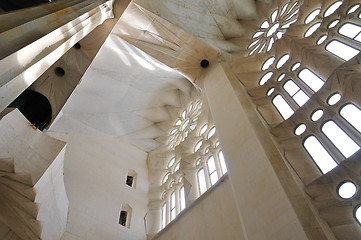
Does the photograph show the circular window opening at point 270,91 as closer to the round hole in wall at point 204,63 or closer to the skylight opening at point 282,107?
the skylight opening at point 282,107

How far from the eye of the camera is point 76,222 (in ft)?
28.3

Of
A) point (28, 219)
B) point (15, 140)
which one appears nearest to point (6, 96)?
point (15, 140)

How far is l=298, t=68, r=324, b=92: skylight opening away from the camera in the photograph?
673cm

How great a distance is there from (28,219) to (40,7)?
15.5ft

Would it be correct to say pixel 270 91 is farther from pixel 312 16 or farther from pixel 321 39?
pixel 312 16

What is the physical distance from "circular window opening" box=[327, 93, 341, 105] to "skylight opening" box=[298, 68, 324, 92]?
0.72 meters

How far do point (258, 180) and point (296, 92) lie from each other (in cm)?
312

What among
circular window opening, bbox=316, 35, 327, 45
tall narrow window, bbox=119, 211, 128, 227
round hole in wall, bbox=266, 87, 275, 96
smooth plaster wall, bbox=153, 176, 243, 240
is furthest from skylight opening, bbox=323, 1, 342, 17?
tall narrow window, bbox=119, 211, 128, 227

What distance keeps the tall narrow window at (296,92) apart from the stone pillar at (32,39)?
587 centimetres

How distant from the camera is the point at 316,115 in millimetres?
6211

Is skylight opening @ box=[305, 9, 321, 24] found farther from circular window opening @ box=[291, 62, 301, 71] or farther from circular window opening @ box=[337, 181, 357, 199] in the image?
circular window opening @ box=[337, 181, 357, 199]

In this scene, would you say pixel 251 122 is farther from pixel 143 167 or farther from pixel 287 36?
pixel 143 167

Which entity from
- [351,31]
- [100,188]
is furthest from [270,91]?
[100,188]

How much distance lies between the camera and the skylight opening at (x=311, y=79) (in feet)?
22.1
